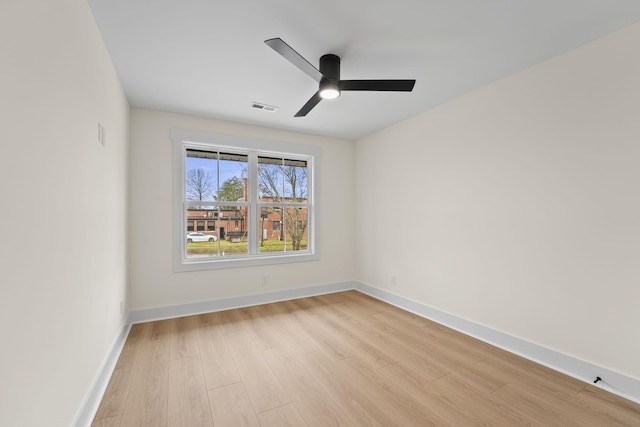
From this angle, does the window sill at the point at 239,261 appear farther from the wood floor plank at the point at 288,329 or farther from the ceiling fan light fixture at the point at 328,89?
the ceiling fan light fixture at the point at 328,89

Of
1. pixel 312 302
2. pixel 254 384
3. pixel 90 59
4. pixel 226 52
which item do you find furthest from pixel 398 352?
pixel 90 59

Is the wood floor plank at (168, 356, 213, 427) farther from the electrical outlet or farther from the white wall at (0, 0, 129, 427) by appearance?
the electrical outlet

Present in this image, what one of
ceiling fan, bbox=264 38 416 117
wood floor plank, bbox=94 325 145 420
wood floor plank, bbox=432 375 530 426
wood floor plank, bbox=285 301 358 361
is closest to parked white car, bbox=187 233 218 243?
wood floor plank, bbox=94 325 145 420

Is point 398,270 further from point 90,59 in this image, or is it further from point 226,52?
point 90,59

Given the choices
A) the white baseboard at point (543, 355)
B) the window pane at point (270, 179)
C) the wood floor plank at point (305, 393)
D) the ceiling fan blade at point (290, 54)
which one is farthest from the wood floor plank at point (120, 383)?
the white baseboard at point (543, 355)

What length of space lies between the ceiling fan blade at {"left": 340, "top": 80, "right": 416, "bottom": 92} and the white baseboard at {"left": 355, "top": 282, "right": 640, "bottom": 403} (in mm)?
2396

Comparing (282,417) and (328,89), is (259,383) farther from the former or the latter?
(328,89)

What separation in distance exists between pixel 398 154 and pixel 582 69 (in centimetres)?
194

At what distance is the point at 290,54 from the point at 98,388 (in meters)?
2.60

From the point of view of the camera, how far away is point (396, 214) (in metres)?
3.78

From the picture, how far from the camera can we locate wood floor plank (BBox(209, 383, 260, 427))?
1.63m

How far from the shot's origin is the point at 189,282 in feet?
11.2

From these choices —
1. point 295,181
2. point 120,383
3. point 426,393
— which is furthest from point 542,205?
point 120,383

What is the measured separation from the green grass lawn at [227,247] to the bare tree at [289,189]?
312mm
